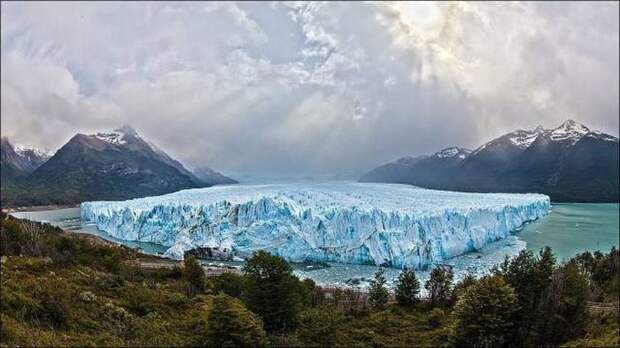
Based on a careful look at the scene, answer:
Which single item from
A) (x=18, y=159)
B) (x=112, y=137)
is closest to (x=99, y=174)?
(x=112, y=137)

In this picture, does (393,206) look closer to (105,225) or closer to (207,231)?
(207,231)

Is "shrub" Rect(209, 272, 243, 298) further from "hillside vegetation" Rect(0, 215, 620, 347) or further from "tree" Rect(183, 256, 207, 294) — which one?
"hillside vegetation" Rect(0, 215, 620, 347)

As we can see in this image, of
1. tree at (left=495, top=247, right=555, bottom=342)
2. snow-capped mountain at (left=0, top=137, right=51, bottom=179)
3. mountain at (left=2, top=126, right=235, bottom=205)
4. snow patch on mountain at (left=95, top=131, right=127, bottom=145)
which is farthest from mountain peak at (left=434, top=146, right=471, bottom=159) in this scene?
tree at (left=495, top=247, right=555, bottom=342)

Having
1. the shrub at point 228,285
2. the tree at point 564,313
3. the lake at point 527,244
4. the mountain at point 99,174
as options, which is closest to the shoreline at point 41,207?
the mountain at point 99,174

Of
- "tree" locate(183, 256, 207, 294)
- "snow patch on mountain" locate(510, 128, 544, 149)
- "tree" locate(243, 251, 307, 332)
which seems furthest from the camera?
"snow patch on mountain" locate(510, 128, 544, 149)

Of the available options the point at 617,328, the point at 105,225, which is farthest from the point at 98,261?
the point at 105,225

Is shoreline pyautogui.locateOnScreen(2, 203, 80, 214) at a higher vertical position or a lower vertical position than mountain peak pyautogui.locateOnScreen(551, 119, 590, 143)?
lower

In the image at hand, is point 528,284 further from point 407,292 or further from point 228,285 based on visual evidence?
point 228,285
